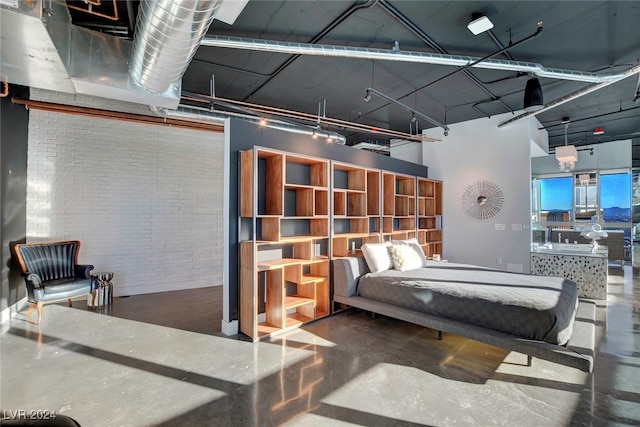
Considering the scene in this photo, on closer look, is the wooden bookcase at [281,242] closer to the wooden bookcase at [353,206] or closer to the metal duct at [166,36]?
the wooden bookcase at [353,206]

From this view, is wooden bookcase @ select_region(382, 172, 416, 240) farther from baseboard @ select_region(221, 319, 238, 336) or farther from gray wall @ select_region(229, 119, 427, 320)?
baseboard @ select_region(221, 319, 238, 336)

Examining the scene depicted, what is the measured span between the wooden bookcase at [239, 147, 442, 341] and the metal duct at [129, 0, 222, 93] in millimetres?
1124

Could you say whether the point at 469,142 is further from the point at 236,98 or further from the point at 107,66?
the point at 107,66

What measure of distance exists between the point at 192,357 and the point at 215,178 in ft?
13.6

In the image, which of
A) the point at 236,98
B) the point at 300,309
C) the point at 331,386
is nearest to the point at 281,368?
the point at 331,386

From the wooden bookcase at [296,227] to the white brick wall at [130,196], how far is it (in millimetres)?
2815

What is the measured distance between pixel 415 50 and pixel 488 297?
3.03m

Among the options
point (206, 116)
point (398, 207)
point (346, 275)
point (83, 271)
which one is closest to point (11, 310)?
point (83, 271)

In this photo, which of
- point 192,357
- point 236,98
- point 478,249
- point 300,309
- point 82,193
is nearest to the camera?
point 192,357

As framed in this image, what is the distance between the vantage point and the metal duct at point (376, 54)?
2951 mm

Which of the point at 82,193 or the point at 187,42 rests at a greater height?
the point at 187,42

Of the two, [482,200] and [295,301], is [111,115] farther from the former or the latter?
[482,200]

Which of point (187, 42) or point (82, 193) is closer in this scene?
point (187, 42)

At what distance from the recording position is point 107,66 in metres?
3.21
